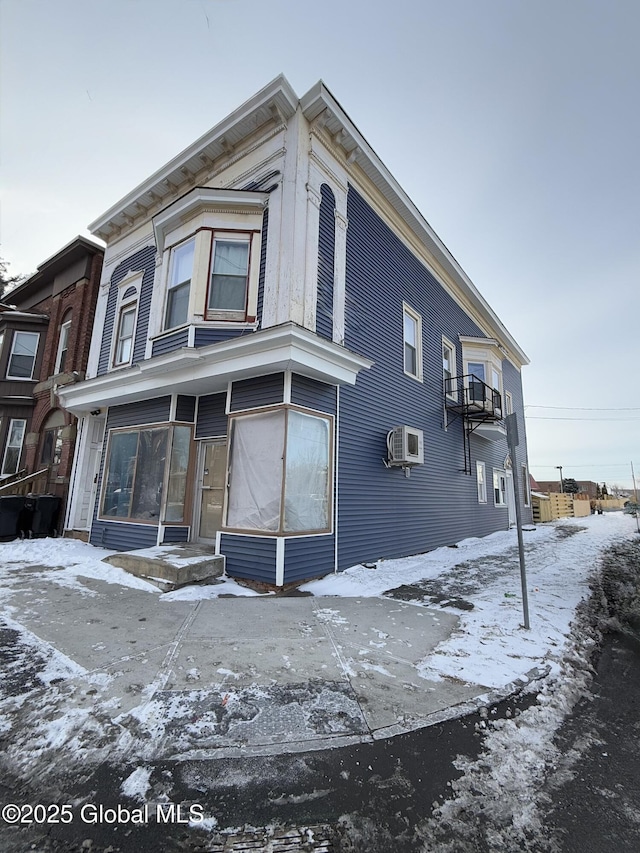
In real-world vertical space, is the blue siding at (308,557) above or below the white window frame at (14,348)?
below

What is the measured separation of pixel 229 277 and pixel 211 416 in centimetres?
271

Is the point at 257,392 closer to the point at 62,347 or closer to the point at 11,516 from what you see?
the point at 11,516

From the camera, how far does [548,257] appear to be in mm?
13945

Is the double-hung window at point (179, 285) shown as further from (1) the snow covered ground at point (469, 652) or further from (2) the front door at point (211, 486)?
(1) the snow covered ground at point (469, 652)

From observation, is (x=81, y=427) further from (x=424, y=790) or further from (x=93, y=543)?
(x=424, y=790)

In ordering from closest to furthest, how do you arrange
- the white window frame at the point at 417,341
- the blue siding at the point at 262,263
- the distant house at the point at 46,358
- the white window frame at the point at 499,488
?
the blue siding at the point at 262,263, the white window frame at the point at 417,341, the distant house at the point at 46,358, the white window frame at the point at 499,488

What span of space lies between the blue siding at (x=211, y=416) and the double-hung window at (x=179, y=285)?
64.3 inches

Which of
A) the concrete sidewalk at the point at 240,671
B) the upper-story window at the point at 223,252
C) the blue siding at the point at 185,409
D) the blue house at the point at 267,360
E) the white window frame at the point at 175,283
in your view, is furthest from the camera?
the blue siding at the point at 185,409

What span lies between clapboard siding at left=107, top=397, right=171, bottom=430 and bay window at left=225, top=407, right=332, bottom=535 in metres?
2.28

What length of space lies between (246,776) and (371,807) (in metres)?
0.66

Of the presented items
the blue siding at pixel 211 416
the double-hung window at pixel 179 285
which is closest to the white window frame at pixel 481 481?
the blue siding at pixel 211 416

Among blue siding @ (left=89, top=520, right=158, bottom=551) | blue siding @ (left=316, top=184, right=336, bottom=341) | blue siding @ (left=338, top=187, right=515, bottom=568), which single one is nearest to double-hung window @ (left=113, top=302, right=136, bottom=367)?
blue siding @ (left=89, top=520, right=158, bottom=551)

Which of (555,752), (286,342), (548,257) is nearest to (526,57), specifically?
(548,257)

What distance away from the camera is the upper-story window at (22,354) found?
13.7 meters
